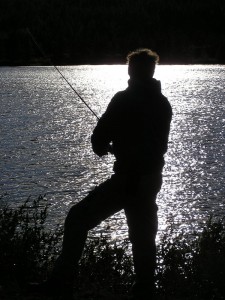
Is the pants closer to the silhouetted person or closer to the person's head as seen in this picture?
the silhouetted person

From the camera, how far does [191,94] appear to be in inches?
3489

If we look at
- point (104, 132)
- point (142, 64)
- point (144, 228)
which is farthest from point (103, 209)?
point (142, 64)

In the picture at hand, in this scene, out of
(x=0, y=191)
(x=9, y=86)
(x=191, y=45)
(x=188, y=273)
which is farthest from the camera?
(x=191, y=45)

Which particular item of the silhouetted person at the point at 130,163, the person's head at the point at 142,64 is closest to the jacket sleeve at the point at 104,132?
the silhouetted person at the point at 130,163

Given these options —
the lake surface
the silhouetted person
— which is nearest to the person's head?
the silhouetted person

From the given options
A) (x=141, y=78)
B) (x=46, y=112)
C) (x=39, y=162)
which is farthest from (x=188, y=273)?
(x=46, y=112)

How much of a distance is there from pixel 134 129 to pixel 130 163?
318mm

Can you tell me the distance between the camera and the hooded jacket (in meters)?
6.44

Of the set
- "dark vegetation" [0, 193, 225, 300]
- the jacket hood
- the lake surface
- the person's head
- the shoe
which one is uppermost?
the lake surface

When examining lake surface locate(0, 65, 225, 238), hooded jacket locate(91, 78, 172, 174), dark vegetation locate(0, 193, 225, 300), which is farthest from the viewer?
lake surface locate(0, 65, 225, 238)

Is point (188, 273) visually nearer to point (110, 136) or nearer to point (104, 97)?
point (110, 136)

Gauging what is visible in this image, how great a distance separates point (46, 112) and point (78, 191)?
3752 centimetres

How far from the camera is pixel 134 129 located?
6465 mm

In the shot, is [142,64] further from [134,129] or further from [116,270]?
[116,270]
